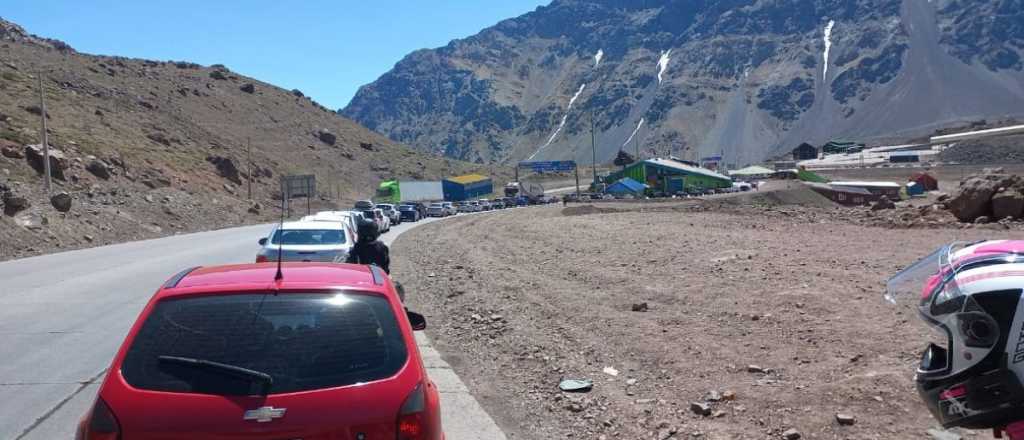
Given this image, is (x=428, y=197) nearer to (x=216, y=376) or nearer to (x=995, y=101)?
(x=216, y=376)

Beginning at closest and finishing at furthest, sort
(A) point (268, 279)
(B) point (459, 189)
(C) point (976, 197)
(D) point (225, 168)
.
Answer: (A) point (268, 279) → (C) point (976, 197) → (D) point (225, 168) → (B) point (459, 189)

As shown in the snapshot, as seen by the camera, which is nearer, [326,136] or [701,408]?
[701,408]

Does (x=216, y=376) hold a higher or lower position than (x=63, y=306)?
higher

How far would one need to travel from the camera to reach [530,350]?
965 centimetres

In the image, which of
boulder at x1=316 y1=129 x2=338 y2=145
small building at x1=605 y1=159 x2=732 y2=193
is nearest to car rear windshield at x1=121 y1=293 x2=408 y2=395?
small building at x1=605 y1=159 x2=732 y2=193

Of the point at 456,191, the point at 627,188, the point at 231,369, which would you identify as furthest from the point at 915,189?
the point at 231,369

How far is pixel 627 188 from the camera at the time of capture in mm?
81438

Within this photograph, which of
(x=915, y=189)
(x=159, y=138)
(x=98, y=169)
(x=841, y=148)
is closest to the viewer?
(x=98, y=169)

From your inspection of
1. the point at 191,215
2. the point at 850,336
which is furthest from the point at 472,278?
the point at 191,215

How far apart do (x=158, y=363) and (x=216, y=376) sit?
0.28 metres

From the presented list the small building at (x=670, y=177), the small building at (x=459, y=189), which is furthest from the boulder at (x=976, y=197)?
the small building at (x=459, y=189)

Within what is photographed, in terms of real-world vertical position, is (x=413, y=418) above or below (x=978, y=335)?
below

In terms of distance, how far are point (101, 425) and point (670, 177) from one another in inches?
3303

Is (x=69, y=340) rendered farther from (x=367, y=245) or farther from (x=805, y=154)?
(x=805, y=154)
